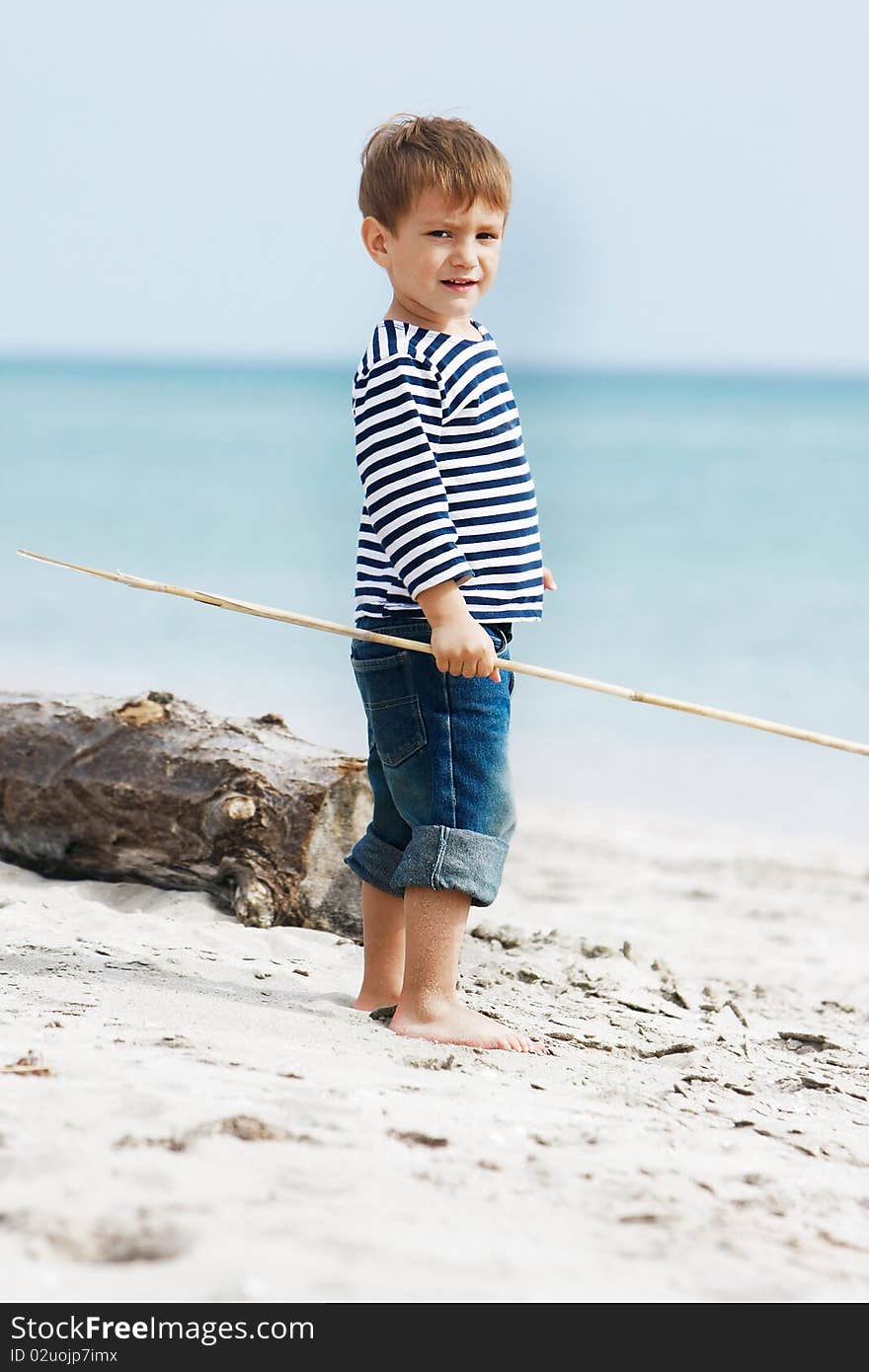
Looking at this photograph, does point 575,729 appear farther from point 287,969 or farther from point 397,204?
point 397,204

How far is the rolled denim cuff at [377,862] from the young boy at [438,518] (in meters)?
0.16

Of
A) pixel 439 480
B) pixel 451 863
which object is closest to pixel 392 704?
pixel 451 863

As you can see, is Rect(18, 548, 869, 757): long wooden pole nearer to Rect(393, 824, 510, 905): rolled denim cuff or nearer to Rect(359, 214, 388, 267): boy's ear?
Rect(393, 824, 510, 905): rolled denim cuff

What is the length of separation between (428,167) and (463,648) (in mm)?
831

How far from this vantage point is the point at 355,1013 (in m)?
2.51

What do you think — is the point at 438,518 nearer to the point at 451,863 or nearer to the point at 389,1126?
the point at 451,863

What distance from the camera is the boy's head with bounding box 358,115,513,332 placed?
2340 mm

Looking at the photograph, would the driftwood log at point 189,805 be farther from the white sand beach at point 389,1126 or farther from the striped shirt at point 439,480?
the striped shirt at point 439,480

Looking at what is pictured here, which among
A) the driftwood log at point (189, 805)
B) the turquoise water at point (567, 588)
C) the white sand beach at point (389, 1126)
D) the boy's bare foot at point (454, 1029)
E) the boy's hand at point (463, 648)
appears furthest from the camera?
the turquoise water at point (567, 588)

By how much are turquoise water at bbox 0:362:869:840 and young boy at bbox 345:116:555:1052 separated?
2475 millimetres

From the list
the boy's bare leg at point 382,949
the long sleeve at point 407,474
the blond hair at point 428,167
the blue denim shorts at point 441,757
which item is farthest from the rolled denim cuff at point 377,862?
the blond hair at point 428,167

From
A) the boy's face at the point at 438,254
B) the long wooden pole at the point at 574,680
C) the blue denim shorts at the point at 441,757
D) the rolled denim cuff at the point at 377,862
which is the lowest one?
the rolled denim cuff at the point at 377,862

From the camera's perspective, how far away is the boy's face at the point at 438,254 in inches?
93.1

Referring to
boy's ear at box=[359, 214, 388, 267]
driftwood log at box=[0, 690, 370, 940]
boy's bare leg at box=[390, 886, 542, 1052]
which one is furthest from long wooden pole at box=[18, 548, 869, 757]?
driftwood log at box=[0, 690, 370, 940]
